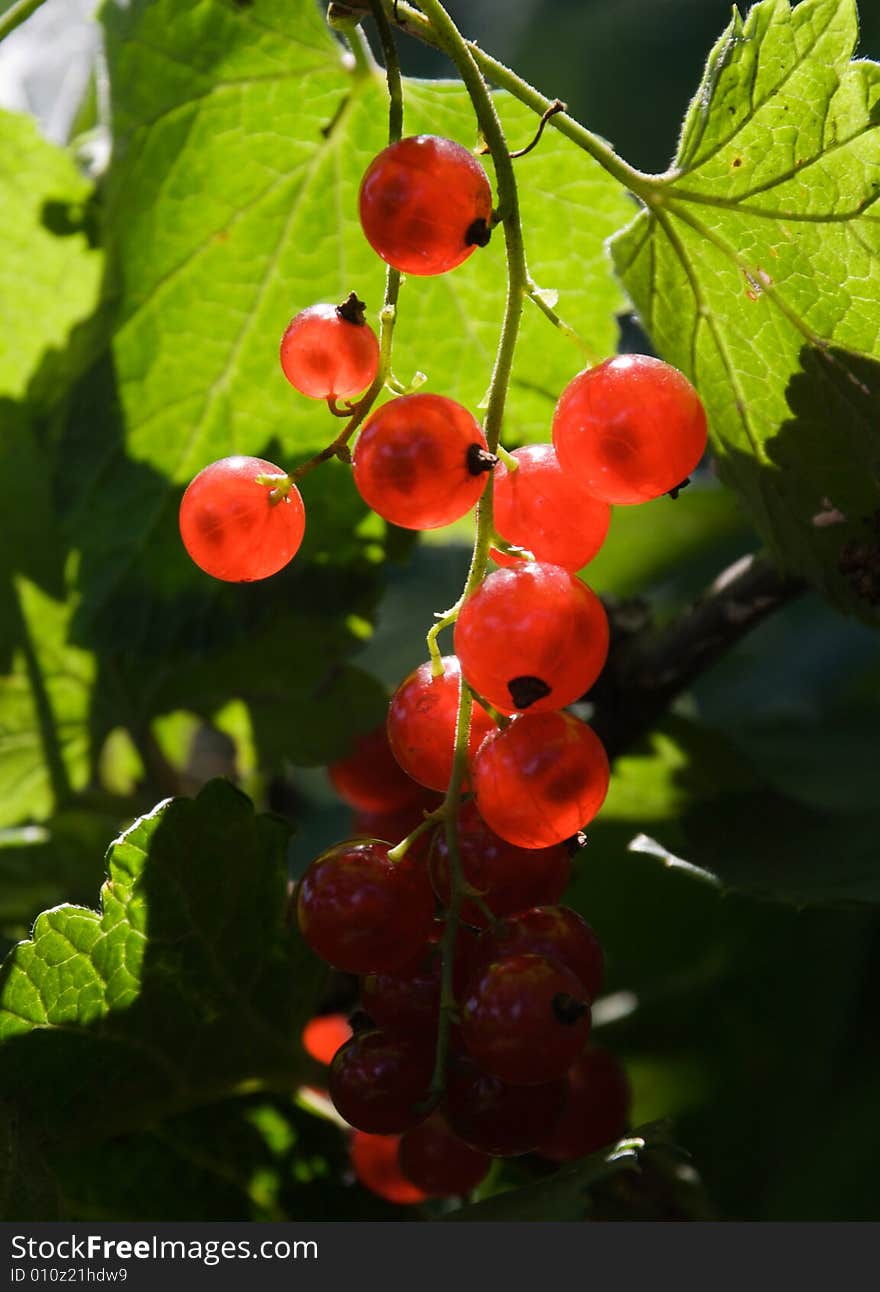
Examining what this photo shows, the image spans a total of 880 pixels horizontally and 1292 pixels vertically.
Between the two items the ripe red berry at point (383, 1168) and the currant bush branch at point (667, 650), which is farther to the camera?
the currant bush branch at point (667, 650)

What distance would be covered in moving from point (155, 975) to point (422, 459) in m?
0.36

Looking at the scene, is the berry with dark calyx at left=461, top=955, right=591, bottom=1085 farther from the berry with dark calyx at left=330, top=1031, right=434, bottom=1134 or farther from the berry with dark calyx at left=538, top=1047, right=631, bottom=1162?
the berry with dark calyx at left=538, top=1047, right=631, bottom=1162

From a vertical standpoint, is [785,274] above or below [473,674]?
above

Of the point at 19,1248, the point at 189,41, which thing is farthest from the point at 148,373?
the point at 19,1248

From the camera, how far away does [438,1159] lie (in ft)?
2.61

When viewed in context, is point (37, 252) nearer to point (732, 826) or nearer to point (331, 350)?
point (331, 350)

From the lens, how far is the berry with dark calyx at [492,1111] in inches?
27.5

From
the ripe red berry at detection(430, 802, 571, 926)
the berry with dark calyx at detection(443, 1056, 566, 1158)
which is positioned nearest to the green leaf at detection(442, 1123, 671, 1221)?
the berry with dark calyx at detection(443, 1056, 566, 1158)

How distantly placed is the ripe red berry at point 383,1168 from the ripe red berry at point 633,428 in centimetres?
51

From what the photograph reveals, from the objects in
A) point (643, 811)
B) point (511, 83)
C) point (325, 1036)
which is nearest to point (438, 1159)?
point (325, 1036)

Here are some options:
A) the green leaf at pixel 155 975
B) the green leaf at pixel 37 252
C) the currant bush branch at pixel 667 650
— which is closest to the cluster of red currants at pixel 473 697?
the green leaf at pixel 155 975

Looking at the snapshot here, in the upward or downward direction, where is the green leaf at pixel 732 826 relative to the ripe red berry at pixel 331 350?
downward

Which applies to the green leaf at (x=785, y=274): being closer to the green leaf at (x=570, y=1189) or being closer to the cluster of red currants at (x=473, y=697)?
the cluster of red currants at (x=473, y=697)

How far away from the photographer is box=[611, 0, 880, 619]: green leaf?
739 mm
